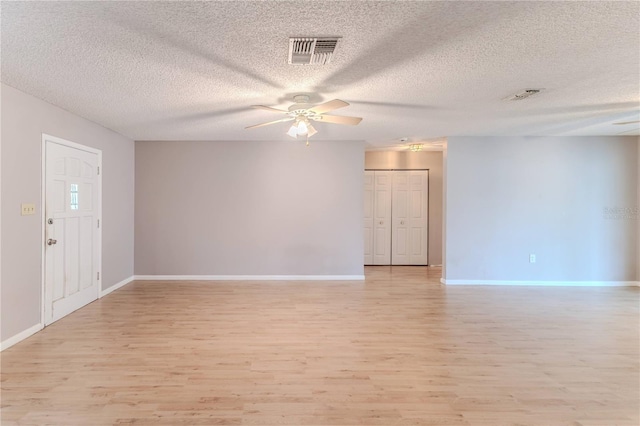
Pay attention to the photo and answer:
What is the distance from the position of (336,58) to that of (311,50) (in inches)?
9.8

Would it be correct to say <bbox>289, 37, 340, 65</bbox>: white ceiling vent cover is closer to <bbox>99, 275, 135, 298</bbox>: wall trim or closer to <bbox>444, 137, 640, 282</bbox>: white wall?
<bbox>444, 137, 640, 282</bbox>: white wall

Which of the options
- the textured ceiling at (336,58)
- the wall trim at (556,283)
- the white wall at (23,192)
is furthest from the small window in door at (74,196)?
the wall trim at (556,283)

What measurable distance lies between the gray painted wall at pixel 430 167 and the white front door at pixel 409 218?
13 cm

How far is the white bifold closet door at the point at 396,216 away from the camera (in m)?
7.01

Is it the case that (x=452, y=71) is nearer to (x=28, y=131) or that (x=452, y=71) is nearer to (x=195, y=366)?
(x=195, y=366)

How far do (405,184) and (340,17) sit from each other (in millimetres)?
5496

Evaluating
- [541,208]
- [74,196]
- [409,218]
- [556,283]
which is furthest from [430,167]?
[74,196]

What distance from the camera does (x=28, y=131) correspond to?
124 inches

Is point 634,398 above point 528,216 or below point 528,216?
below

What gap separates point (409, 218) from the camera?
7.02m

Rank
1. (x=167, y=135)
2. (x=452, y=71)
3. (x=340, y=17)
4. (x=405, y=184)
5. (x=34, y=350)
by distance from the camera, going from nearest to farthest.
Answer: (x=340, y=17) → (x=452, y=71) → (x=34, y=350) → (x=167, y=135) → (x=405, y=184)

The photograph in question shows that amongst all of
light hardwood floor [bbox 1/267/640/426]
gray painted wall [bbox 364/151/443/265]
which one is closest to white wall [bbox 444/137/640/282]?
light hardwood floor [bbox 1/267/640/426]

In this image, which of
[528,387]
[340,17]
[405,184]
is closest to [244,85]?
[340,17]

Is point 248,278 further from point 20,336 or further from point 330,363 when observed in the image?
point 330,363
